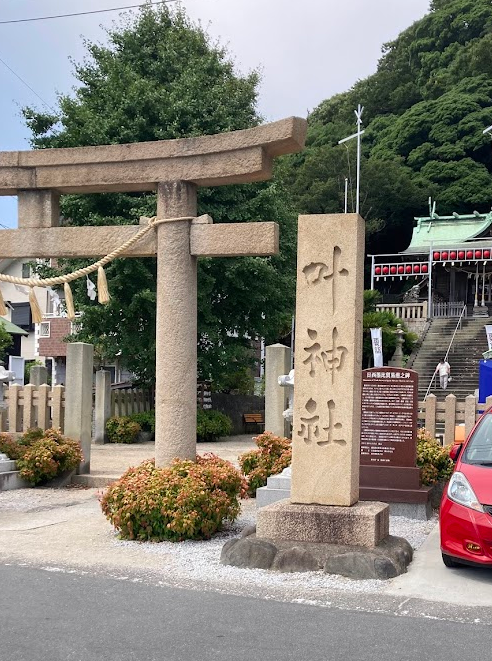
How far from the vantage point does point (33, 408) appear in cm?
1405

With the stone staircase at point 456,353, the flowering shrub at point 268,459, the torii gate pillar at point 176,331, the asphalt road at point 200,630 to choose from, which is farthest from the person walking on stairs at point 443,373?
the asphalt road at point 200,630

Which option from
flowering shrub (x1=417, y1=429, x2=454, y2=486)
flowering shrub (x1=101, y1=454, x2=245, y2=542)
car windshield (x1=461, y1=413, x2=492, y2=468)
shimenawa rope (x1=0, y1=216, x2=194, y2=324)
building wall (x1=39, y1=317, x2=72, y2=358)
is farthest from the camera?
building wall (x1=39, y1=317, x2=72, y2=358)

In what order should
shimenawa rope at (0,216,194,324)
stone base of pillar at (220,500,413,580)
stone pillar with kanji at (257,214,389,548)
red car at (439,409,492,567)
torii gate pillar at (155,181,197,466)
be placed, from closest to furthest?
red car at (439,409,492,567) → stone base of pillar at (220,500,413,580) → stone pillar with kanji at (257,214,389,548) → torii gate pillar at (155,181,197,466) → shimenawa rope at (0,216,194,324)

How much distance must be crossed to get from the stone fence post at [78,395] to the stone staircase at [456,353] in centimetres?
1910

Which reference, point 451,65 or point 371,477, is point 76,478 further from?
point 451,65

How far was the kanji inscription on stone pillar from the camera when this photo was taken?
7.30 m

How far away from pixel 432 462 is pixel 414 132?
42833 mm

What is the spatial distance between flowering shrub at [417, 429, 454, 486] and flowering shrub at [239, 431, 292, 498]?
1.81 metres

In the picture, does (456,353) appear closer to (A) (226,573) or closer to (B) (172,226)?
(B) (172,226)

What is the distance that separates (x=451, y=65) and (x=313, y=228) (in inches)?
2076

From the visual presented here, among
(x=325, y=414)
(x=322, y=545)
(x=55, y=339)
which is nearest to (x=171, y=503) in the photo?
(x=322, y=545)

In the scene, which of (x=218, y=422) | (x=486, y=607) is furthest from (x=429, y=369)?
(x=486, y=607)

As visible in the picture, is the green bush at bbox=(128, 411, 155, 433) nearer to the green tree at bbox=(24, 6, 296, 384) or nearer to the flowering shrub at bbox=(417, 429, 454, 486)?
the green tree at bbox=(24, 6, 296, 384)

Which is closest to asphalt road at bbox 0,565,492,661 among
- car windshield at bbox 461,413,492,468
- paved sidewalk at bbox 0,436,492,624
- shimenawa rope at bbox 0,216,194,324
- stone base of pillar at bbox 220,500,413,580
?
paved sidewalk at bbox 0,436,492,624
